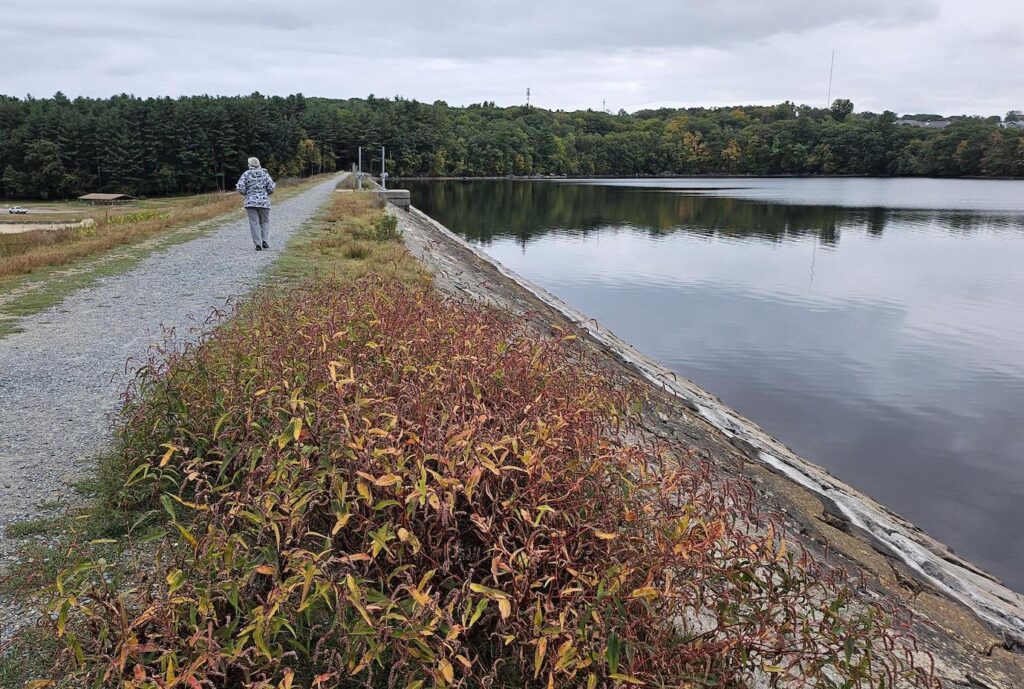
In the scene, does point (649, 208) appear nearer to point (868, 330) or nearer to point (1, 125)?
point (868, 330)

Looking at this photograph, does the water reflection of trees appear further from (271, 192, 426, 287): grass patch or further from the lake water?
(271, 192, 426, 287): grass patch

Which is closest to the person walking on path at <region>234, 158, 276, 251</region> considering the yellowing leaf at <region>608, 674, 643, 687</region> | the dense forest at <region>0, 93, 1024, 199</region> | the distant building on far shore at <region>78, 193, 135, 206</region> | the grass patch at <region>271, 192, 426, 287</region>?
the grass patch at <region>271, 192, 426, 287</region>

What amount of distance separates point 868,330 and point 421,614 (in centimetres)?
1977

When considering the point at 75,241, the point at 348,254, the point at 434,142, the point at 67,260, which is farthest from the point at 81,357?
the point at 434,142

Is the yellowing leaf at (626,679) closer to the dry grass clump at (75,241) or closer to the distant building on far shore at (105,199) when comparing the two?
the dry grass clump at (75,241)

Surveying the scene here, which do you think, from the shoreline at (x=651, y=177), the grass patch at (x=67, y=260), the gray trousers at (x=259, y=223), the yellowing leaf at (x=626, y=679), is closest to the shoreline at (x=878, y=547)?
the yellowing leaf at (x=626, y=679)

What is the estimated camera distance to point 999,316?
68.1 feet

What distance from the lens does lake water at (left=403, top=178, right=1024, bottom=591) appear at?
11.1 meters

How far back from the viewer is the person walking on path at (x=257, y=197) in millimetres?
15078

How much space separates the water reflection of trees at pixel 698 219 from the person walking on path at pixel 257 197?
23885 mm

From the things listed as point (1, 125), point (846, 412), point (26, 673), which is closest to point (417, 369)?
point (26, 673)

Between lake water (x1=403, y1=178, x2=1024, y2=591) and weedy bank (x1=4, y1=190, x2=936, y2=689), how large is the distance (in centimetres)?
720

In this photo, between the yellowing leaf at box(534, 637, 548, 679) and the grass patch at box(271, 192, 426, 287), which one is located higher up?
the grass patch at box(271, 192, 426, 287)

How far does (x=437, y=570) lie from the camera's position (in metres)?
2.97
